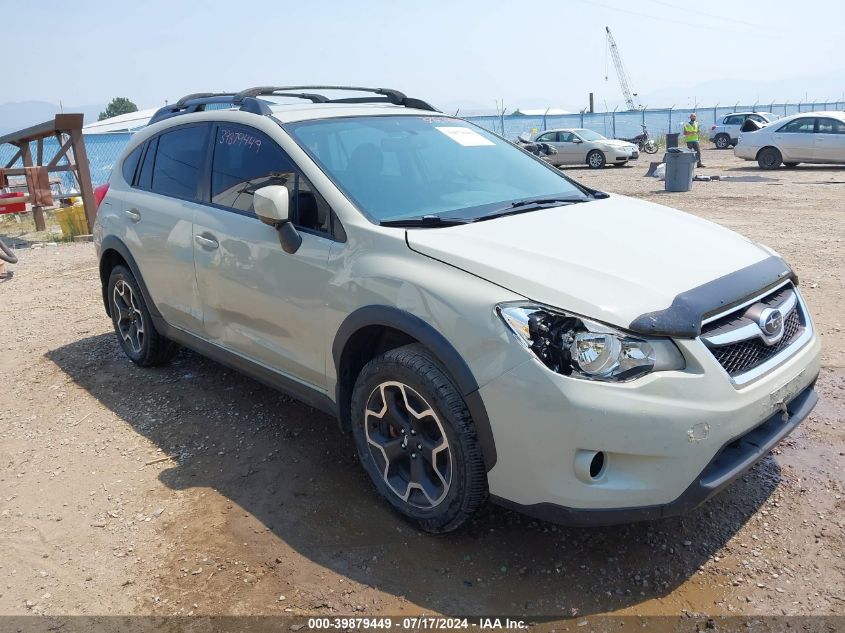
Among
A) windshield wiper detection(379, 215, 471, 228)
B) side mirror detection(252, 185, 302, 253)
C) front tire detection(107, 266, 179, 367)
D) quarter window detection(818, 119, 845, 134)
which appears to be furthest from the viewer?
quarter window detection(818, 119, 845, 134)

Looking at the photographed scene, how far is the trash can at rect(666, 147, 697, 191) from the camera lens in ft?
49.6

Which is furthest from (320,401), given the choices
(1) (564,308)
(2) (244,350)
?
(1) (564,308)

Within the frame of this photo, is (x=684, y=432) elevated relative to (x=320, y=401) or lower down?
elevated

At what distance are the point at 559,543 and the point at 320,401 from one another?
132 centimetres

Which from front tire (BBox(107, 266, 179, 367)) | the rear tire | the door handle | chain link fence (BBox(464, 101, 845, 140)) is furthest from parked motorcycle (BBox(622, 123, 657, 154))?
the door handle

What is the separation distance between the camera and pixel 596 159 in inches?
989

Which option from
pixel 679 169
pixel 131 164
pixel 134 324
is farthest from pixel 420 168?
pixel 679 169

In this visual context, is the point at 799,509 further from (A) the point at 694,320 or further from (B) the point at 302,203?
(B) the point at 302,203

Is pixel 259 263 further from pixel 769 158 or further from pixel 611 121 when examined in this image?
pixel 611 121

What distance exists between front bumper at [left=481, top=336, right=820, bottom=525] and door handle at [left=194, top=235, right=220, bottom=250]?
6.83 feet

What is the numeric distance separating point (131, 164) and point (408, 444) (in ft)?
11.0

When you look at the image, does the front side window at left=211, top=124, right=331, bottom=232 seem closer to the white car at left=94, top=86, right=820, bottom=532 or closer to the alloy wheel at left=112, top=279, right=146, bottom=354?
the white car at left=94, top=86, right=820, bottom=532

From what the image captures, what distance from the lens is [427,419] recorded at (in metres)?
2.98

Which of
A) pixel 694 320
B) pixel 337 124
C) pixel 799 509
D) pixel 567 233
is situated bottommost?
pixel 799 509
